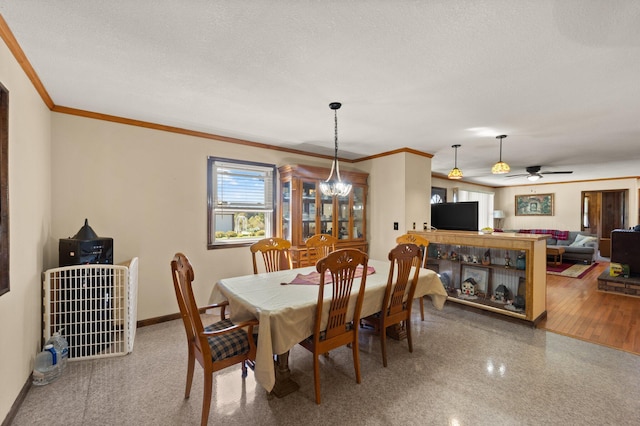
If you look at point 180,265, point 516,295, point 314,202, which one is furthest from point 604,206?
point 180,265

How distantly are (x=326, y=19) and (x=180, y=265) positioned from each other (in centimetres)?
162

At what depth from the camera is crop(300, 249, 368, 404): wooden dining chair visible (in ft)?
6.20

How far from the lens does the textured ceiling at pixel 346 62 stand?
147 centimetres

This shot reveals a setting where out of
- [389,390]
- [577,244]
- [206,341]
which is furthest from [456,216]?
[577,244]

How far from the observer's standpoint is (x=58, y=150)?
9.16ft

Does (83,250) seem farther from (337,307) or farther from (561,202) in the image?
(561,202)

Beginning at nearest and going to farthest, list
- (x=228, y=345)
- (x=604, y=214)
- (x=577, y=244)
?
(x=228, y=345) < (x=577, y=244) < (x=604, y=214)

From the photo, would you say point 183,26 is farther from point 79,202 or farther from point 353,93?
point 79,202

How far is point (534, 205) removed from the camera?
888cm

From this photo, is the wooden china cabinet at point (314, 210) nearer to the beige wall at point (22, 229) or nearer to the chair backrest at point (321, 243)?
the chair backrest at point (321, 243)

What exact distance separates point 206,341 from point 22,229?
1.60 m

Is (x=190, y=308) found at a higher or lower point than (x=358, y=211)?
lower

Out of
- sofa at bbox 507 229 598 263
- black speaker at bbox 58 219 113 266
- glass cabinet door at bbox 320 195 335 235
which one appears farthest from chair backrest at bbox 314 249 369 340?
sofa at bbox 507 229 598 263

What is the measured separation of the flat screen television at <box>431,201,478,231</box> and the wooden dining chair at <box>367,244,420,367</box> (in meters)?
2.01
